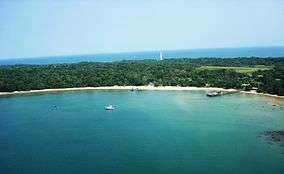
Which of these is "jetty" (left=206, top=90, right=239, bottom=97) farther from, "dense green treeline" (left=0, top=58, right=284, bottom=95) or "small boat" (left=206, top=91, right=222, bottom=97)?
"dense green treeline" (left=0, top=58, right=284, bottom=95)

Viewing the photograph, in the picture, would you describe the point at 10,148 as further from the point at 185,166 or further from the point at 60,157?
the point at 185,166

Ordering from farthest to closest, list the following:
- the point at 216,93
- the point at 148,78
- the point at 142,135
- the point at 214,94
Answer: the point at 148,78
the point at 216,93
the point at 214,94
the point at 142,135

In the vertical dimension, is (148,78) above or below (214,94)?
above

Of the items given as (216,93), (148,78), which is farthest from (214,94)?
(148,78)

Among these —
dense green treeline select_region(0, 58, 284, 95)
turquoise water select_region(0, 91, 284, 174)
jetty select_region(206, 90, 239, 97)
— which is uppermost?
dense green treeline select_region(0, 58, 284, 95)

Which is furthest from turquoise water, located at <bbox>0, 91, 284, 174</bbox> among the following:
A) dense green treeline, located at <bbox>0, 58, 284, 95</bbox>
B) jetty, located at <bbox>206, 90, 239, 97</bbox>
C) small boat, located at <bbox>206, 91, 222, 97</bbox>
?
dense green treeline, located at <bbox>0, 58, 284, 95</bbox>

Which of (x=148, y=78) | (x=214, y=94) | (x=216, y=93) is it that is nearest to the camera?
(x=214, y=94)

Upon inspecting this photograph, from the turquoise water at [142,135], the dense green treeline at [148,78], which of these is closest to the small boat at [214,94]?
the turquoise water at [142,135]

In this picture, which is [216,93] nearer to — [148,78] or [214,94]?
[214,94]
